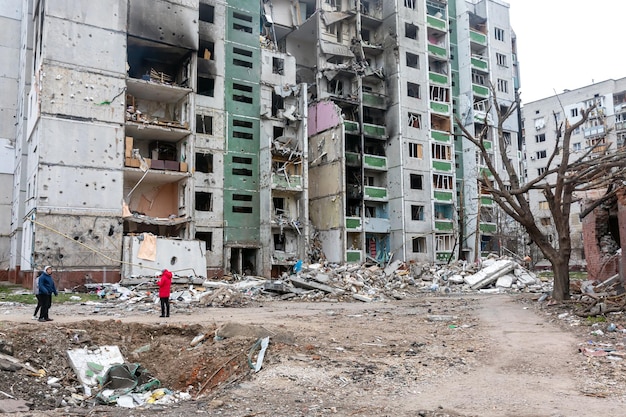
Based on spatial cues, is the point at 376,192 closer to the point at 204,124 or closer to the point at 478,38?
the point at 204,124

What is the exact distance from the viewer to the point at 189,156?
107 feet

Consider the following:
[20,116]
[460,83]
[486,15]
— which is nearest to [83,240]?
[20,116]

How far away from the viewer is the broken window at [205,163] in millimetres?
35719

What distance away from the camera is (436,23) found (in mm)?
49469

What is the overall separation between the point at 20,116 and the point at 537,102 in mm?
67294

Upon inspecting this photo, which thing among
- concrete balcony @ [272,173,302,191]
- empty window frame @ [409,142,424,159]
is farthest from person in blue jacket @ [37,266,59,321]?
empty window frame @ [409,142,424,159]

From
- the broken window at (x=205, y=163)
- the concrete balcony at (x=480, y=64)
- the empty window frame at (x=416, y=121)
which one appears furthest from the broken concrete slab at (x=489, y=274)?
the concrete balcony at (x=480, y=64)

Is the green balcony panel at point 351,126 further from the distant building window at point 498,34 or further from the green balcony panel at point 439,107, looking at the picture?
the distant building window at point 498,34

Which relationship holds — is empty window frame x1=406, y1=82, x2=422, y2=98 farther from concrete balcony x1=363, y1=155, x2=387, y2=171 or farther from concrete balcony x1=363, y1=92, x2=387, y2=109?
concrete balcony x1=363, y1=155, x2=387, y2=171

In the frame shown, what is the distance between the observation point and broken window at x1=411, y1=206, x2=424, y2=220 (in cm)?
4541

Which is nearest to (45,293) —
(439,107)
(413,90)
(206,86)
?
(206,86)

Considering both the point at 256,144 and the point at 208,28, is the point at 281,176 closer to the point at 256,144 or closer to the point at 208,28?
the point at 256,144

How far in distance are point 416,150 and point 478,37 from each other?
16.6m

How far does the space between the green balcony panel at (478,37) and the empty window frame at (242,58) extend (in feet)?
84.8
